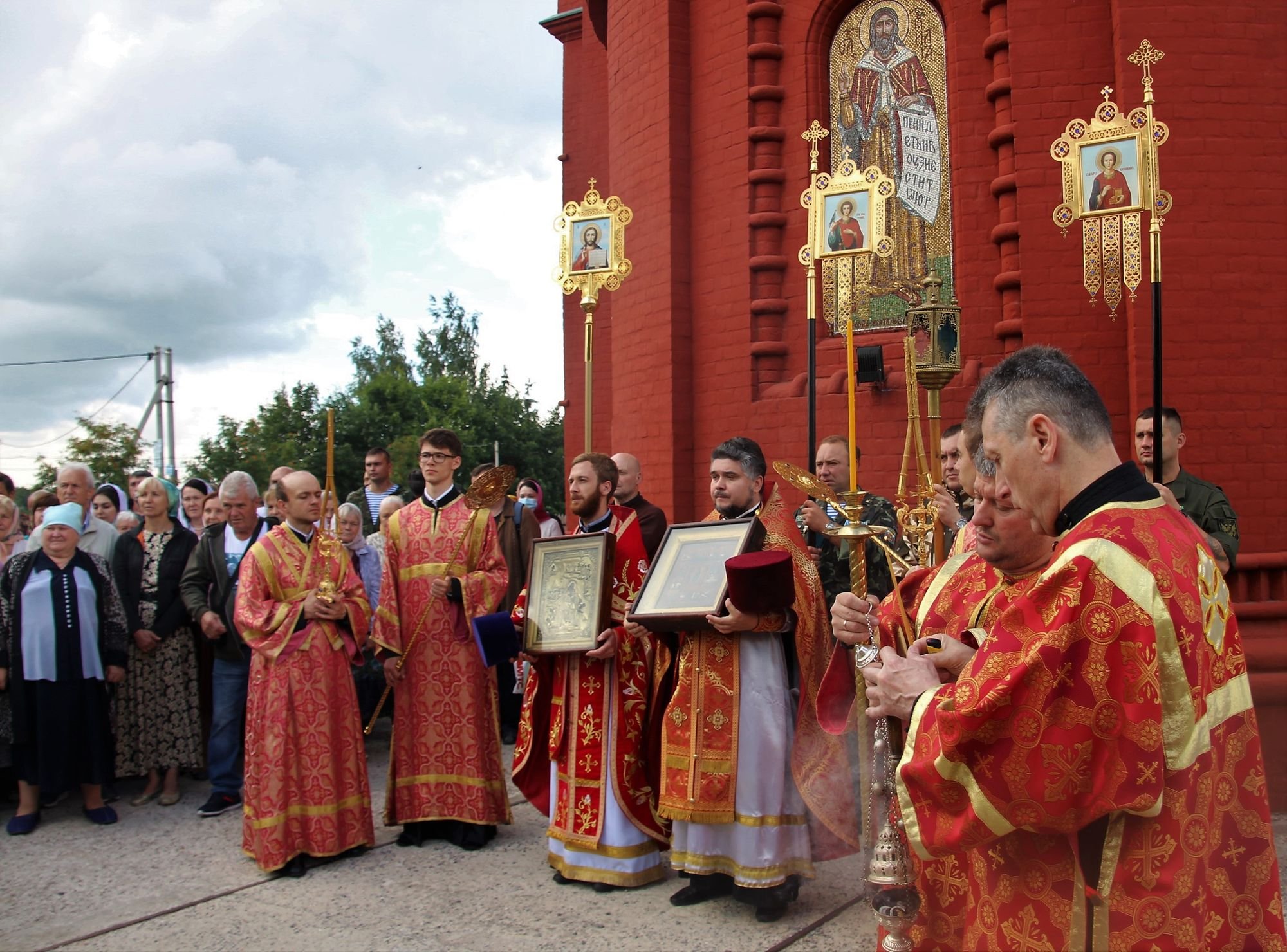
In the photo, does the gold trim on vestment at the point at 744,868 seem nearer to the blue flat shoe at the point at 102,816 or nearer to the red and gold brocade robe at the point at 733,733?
the red and gold brocade robe at the point at 733,733

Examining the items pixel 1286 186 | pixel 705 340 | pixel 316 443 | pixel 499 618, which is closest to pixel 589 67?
pixel 705 340

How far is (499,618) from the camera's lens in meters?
5.69

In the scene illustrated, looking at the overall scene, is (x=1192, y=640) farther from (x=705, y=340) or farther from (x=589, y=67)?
(x=589, y=67)

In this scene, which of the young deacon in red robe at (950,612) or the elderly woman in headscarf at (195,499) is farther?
the elderly woman in headscarf at (195,499)

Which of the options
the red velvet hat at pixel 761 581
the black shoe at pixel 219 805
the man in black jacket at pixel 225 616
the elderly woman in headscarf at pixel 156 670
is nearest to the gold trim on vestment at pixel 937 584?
the red velvet hat at pixel 761 581

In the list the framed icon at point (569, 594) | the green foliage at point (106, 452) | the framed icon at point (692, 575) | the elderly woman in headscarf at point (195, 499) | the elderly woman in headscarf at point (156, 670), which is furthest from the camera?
the green foliage at point (106, 452)

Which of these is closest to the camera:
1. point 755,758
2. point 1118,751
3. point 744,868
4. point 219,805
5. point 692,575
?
point 1118,751

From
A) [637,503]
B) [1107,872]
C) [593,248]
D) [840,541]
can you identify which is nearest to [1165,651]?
[1107,872]

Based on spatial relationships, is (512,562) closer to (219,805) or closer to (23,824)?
(219,805)

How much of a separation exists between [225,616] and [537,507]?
3376mm

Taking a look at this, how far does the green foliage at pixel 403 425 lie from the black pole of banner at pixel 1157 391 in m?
21.9

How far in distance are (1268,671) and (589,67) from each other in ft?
33.0

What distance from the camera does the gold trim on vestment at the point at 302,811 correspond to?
5.50m

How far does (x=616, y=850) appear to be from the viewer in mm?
5211
